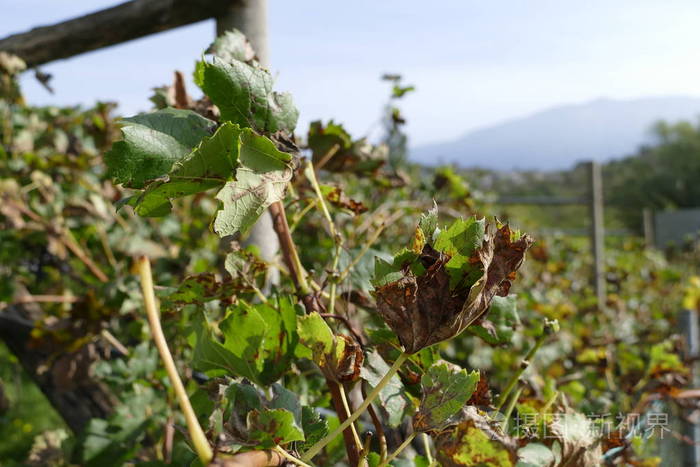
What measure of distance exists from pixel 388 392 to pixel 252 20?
735mm

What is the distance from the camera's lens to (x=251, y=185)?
48cm

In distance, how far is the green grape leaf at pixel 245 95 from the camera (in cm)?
53

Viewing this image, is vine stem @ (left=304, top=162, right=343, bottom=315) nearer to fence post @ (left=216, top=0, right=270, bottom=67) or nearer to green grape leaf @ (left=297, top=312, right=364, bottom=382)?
green grape leaf @ (left=297, top=312, right=364, bottom=382)

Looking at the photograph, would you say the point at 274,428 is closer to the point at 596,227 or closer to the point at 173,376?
the point at 173,376

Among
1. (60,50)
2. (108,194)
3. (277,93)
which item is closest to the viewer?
(277,93)

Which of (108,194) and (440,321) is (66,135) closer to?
(108,194)

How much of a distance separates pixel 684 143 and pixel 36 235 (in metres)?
34.5

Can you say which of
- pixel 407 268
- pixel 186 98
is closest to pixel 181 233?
pixel 186 98

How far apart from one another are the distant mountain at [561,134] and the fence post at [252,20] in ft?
290

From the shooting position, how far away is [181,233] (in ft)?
6.73

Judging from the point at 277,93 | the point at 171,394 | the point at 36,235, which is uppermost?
the point at 277,93

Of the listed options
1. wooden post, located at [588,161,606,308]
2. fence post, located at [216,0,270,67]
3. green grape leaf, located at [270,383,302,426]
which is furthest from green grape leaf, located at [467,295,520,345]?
wooden post, located at [588,161,606,308]

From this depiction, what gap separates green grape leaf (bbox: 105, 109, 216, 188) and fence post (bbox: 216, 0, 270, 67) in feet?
1.79

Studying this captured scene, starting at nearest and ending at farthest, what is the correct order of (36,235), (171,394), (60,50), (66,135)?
(171,394), (60,50), (36,235), (66,135)
